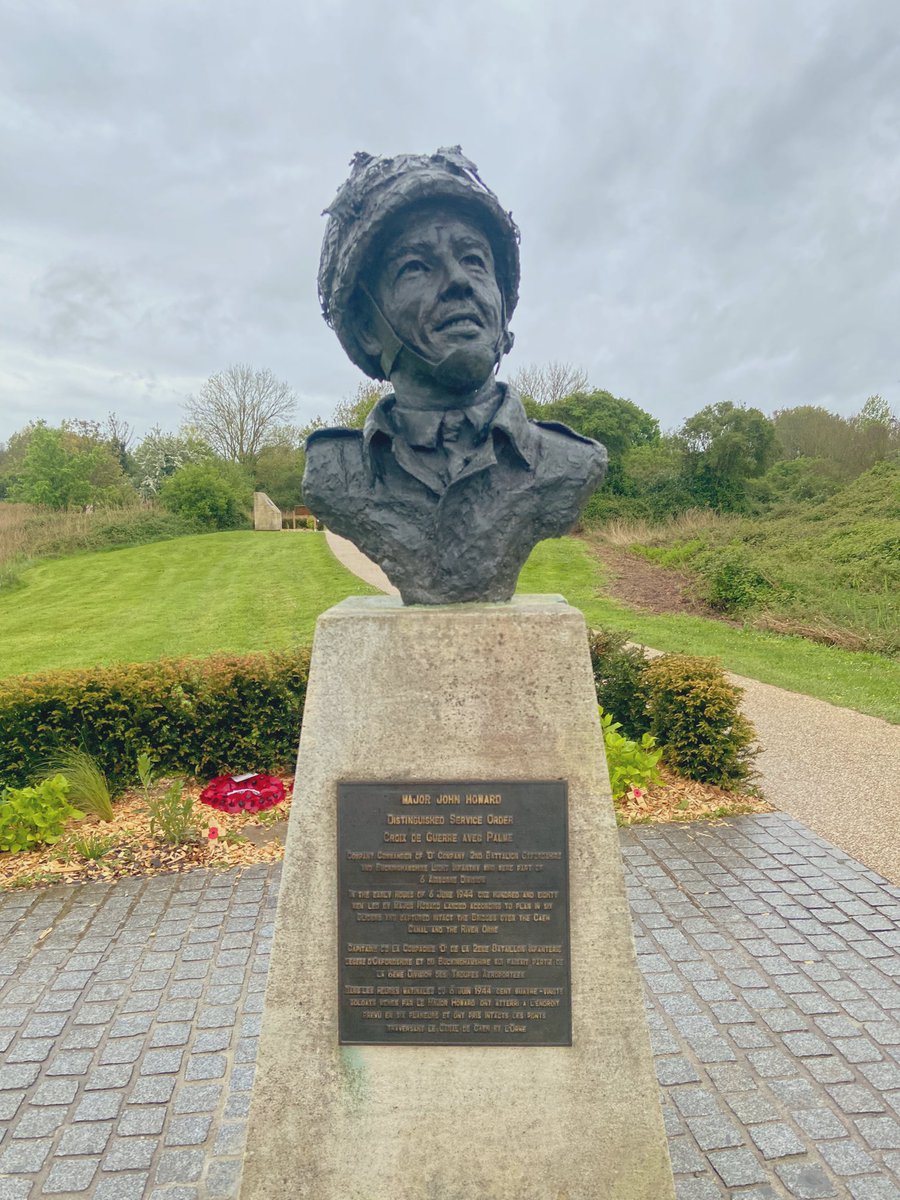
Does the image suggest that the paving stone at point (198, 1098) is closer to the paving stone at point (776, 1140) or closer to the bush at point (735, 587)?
the paving stone at point (776, 1140)

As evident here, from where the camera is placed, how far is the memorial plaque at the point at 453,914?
274 centimetres

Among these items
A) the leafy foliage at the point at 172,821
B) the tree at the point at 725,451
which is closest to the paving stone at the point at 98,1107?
the leafy foliage at the point at 172,821

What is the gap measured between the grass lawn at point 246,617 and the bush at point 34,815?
→ 615 cm

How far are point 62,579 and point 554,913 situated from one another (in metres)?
22.0

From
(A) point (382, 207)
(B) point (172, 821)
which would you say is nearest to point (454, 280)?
(A) point (382, 207)

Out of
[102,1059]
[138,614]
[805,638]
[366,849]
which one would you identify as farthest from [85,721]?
[805,638]

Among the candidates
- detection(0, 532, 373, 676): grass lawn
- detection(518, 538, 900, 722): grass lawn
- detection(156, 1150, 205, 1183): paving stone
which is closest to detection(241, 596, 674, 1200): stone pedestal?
detection(156, 1150, 205, 1183): paving stone

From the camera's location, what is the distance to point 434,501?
300 cm

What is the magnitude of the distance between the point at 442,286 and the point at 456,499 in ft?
2.54

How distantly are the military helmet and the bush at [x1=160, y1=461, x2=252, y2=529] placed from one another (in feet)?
102

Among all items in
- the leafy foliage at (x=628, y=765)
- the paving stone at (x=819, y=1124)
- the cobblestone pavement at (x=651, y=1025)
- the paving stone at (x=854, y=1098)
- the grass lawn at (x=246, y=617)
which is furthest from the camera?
the grass lawn at (x=246, y=617)

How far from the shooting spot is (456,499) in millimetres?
2943

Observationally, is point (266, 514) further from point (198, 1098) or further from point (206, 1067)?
point (198, 1098)

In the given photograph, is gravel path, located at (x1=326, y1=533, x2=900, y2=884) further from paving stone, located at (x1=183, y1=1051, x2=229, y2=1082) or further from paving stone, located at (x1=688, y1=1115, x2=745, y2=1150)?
paving stone, located at (x1=183, y1=1051, x2=229, y2=1082)
